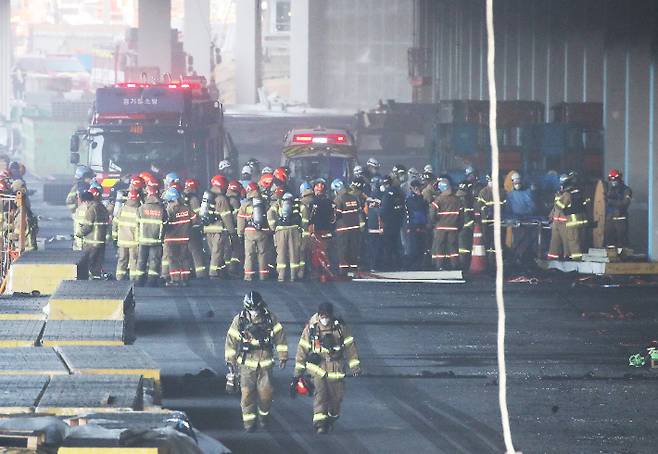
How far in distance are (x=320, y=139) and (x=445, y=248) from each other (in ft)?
27.5

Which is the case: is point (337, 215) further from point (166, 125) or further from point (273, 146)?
point (273, 146)

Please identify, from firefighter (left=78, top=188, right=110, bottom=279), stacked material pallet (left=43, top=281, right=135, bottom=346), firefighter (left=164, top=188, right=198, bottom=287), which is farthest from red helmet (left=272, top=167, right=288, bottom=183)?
stacked material pallet (left=43, top=281, right=135, bottom=346)

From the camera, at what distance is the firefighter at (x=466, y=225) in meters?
28.9

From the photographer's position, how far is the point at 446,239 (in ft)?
94.6

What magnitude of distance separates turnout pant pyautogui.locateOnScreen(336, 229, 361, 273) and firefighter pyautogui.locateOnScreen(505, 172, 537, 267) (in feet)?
10.7

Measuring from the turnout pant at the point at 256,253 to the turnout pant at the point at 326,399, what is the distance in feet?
37.8

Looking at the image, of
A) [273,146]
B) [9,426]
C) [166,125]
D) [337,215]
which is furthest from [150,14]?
[9,426]

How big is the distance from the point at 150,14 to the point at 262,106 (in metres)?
19.0

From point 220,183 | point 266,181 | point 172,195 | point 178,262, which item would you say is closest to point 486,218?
point 266,181

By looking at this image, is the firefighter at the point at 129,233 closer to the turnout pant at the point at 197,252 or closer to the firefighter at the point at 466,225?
the turnout pant at the point at 197,252

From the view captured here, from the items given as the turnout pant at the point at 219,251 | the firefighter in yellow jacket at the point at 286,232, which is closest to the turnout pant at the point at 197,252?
the turnout pant at the point at 219,251

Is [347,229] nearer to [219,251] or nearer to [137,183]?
[219,251]

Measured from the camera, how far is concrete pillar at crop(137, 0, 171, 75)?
61.1 metres

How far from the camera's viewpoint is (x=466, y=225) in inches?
1139
